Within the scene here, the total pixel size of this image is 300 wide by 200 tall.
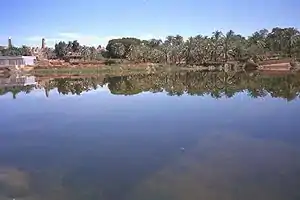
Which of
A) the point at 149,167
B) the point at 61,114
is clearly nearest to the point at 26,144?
the point at 149,167

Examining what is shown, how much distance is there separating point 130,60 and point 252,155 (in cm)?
6679

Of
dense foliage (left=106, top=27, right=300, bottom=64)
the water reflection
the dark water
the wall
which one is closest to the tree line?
dense foliage (left=106, top=27, right=300, bottom=64)

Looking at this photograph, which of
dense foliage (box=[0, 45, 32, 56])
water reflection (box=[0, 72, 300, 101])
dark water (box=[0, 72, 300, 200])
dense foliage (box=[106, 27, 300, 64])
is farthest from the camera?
dense foliage (box=[0, 45, 32, 56])

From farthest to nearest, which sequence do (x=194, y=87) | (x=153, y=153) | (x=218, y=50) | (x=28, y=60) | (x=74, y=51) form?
(x=74, y=51), (x=218, y=50), (x=28, y=60), (x=194, y=87), (x=153, y=153)

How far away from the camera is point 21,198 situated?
6.93 m

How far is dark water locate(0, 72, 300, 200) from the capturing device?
7199 mm

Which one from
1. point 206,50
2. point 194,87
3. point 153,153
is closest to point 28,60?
point 206,50

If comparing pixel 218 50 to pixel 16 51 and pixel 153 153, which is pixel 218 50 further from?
pixel 153 153

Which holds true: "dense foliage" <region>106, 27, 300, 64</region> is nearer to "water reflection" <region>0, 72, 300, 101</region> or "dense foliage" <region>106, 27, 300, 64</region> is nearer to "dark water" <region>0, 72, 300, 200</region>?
"water reflection" <region>0, 72, 300, 101</region>

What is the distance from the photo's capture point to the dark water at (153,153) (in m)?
7.20

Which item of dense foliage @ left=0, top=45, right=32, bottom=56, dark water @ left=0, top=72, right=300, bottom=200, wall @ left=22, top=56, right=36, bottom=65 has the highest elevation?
dense foliage @ left=0, top=45, right=32, bottom=56

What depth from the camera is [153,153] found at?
9.92 meters

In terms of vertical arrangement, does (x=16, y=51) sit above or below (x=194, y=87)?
above

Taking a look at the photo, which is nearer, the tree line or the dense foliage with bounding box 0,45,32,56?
the tree line
